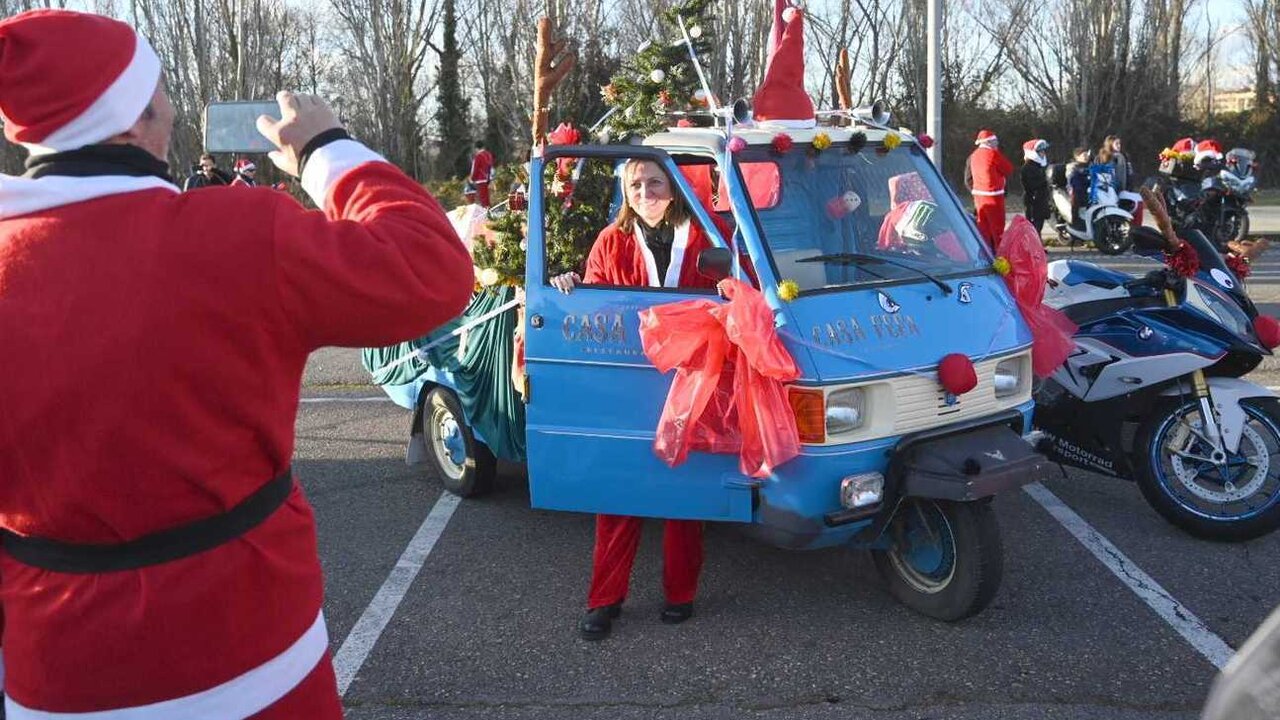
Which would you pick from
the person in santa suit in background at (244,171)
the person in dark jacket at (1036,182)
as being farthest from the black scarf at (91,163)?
the person in dark jacket at (1036,182)

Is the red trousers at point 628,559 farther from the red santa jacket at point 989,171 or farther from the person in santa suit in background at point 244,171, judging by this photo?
the red santa jacket at point 989,171

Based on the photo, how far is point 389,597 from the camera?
191 inches

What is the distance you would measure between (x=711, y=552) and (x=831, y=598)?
74 centimetres

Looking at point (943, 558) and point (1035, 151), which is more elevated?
point (1035, 151)

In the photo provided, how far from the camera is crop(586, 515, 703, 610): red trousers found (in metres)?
4.43

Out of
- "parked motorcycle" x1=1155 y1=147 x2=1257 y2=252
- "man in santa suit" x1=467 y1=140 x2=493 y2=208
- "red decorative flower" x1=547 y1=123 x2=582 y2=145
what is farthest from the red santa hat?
"parked motorcycle" x1=1155 y1=147 x2=1257 y2=252

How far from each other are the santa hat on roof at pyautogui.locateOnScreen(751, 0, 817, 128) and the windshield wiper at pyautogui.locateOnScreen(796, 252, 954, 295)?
727 millimetres

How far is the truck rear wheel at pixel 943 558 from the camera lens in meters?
4.20

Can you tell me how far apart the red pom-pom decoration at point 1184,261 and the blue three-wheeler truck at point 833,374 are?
1120mm

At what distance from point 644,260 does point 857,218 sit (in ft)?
3.32

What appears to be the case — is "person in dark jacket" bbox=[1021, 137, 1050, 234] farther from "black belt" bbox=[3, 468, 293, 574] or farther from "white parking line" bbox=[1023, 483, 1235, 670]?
"black belt" bbox=[3, 468, 293, 574]

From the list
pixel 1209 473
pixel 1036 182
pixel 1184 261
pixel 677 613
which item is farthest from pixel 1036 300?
pixel 1036 182

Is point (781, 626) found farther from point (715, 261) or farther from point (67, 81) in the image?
point (67, 81)

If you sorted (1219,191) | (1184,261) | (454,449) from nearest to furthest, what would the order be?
(1184,261) → (454,449) → (1219,191)
